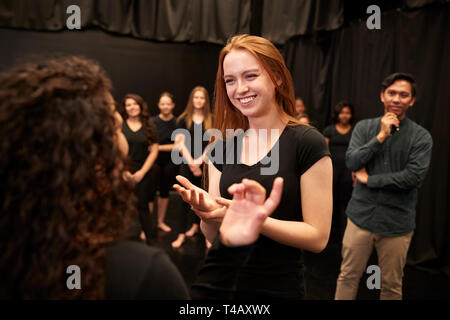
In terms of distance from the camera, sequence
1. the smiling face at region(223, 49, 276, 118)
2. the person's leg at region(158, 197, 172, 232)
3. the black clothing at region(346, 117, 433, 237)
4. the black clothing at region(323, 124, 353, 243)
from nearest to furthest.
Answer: the smiling face at region(223, 49, 276, 118), the black clothing at region(346, 117, 433, 237), the black clothing at region(323, 124, 353, 243), the person's leg at region(158, 197, 172, 232)

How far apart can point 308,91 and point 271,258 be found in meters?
4.22

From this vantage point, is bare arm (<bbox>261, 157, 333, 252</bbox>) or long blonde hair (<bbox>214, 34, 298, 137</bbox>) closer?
bare arm (<bbox>261, 157, 333, 252</bbox>)

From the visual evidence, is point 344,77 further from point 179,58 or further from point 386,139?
point 179,58

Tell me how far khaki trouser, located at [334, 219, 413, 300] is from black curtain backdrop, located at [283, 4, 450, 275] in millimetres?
1372

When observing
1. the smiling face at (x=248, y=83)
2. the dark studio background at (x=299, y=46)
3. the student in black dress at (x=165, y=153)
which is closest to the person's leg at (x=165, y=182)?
the student in black dress at (x=165, y=153)

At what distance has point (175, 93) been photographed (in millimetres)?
6188

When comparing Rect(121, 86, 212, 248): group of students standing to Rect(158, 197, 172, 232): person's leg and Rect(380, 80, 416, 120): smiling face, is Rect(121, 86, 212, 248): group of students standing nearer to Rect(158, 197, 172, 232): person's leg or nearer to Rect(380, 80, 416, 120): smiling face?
Rect(158, 197, 172, 232): person's leg

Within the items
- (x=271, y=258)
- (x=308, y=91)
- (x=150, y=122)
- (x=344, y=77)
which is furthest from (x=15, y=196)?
(x=308, y=91)

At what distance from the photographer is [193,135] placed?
3678 mm

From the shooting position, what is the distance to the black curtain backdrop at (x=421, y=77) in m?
3.06

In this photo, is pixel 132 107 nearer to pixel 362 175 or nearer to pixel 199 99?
pixel 199 99

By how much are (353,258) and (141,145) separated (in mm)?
2234

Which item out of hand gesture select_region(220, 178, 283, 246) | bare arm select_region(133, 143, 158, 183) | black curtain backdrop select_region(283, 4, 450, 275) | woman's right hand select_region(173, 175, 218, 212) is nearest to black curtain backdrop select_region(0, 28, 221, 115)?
bare arm select_region(133, 143, 158, 183)

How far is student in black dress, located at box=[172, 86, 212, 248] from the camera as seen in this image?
3.59 metres
